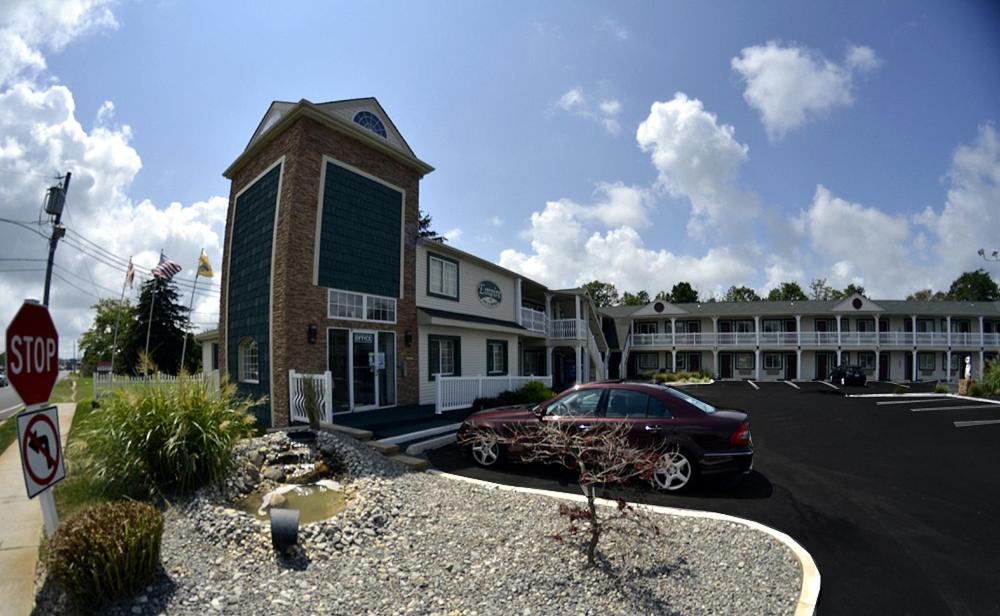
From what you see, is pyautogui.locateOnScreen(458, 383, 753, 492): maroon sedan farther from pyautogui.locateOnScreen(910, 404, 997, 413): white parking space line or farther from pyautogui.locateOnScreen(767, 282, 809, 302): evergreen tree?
pyautogui.locateOnScreen(767, 282, 809, 302): evergreen tree

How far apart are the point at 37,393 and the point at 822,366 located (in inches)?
1643

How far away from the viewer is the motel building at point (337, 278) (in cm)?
1071

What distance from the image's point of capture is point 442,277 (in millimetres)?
15203

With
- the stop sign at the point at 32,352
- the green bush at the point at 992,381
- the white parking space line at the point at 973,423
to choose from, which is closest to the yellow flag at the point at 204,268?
the stop sign at the point at 32,352

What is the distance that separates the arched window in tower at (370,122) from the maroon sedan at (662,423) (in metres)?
9.27

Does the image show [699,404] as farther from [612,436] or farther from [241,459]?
[241,459]

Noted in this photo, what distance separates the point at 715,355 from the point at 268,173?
109ft

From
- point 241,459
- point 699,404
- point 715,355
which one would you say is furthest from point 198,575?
point 715,355

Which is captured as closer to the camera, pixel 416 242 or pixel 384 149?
pixel 384 149

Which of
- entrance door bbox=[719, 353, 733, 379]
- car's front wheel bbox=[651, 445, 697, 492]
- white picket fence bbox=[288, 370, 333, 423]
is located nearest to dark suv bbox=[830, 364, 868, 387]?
entrance door bbox=[719, 353, 733, 379]

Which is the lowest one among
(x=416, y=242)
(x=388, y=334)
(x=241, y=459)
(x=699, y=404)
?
(x=241, y=459)

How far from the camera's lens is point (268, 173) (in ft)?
39.6

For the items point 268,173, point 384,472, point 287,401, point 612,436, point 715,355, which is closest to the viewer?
point 612,436

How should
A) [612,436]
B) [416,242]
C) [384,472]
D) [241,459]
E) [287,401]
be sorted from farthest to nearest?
[416,242]
[287,401]
[384,472]
[241,459]
[612,436]
